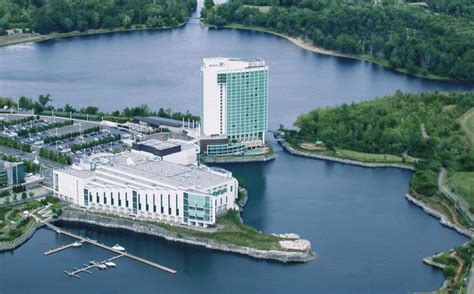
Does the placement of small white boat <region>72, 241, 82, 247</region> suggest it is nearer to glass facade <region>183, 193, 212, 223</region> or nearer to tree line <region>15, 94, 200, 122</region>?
glass facade <region>183, 193, 212, 223</region>

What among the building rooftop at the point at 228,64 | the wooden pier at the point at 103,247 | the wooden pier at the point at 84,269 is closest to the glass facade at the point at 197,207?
the wooden pier at the point at 103,247

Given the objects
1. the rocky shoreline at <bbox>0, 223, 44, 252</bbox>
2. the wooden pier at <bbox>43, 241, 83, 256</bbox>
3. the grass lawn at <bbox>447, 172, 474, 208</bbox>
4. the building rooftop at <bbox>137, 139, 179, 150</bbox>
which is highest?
the building rooftop at <bbox>137, 139, 179, 150</bbox>

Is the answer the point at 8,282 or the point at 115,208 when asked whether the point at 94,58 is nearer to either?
the point at 115,208

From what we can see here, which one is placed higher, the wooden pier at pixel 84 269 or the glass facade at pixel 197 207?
the glass facade at pixel 197 207

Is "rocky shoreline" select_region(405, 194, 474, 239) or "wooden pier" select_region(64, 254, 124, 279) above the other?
"rocky shoreline" select_region(405, 194, 474, 239)

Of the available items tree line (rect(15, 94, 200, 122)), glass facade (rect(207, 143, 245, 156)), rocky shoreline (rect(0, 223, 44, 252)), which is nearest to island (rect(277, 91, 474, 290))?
glass facade (rect(207, 143, 245, 156))

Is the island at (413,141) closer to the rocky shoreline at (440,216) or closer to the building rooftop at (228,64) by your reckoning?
the rocky shoreline at (440,216)

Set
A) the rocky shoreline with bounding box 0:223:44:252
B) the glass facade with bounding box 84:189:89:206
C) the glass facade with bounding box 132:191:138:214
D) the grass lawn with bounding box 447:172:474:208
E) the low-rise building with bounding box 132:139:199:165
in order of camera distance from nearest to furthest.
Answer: the rocky shoreline with bounding box 0:223:44:252 < the glass facade with bounding box 132:191:138:214 < the glass facade with bounding box 84:189:89:206 < the grass lawn with bounding box 447:172:474:208 < the low-rise building with bounding box 132:139:199:165
